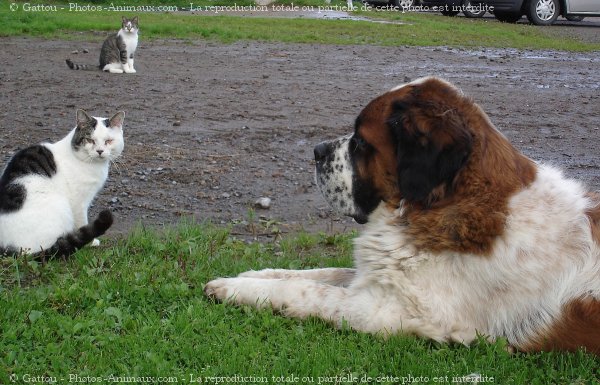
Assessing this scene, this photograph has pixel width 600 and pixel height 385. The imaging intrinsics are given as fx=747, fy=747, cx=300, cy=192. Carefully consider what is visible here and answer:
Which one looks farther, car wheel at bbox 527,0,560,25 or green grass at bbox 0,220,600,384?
car wheel at bbox 527,0,560,25

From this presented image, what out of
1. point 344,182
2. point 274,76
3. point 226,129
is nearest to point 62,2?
point 274,76

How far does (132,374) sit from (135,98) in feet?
22.7

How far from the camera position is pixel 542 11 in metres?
24.4

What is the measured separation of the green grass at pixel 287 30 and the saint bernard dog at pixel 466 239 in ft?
43.1

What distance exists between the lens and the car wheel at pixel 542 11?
24.2 m

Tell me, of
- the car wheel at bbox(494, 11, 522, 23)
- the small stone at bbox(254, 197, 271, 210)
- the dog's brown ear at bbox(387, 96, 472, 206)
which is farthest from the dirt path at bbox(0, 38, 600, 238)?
the car wheel at bbox(494, 11, 522, 23)

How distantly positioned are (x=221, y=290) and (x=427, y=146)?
4.97 feet

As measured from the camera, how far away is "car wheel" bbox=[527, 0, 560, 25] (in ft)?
79.4

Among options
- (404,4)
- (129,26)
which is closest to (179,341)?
(129,26)

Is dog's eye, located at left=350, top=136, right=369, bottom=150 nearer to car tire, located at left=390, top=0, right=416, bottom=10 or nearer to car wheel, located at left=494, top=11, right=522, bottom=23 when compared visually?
car wheel, located at left=494, top=11, right=522, bottom=23

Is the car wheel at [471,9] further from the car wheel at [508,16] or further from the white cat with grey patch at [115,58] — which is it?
the white cat with grey patch at [115,58]

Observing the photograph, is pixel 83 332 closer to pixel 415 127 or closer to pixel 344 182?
pixel 344 182

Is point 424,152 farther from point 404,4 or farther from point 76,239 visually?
point 404,4

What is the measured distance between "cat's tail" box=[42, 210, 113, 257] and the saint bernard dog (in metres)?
1.76
